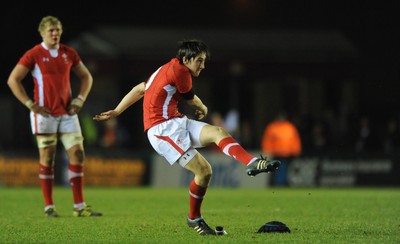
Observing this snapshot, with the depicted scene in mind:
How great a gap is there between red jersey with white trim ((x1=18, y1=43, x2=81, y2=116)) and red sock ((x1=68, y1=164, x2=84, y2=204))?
27.2 inches

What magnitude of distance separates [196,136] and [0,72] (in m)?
23.4

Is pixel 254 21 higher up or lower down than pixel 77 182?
higher up

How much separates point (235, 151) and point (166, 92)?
3.21ft

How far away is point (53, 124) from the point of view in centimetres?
1262

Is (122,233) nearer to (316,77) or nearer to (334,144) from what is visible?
(334,144)

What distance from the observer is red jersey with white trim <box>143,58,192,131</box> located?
1016 centimetres

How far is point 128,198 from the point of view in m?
17.2

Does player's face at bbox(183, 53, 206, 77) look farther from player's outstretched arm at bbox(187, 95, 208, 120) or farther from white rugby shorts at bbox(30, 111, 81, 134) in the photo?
white rugby shorts at bbox(30, 111, 81, 134)

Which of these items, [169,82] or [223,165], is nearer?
[169,82]

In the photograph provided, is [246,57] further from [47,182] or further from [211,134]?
[211,134]

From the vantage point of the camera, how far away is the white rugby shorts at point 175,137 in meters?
10.1

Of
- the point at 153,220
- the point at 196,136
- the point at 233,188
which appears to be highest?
the point at 196,136

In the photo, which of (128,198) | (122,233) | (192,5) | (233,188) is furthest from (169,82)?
(192,5)

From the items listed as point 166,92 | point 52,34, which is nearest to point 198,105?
point 166,92
